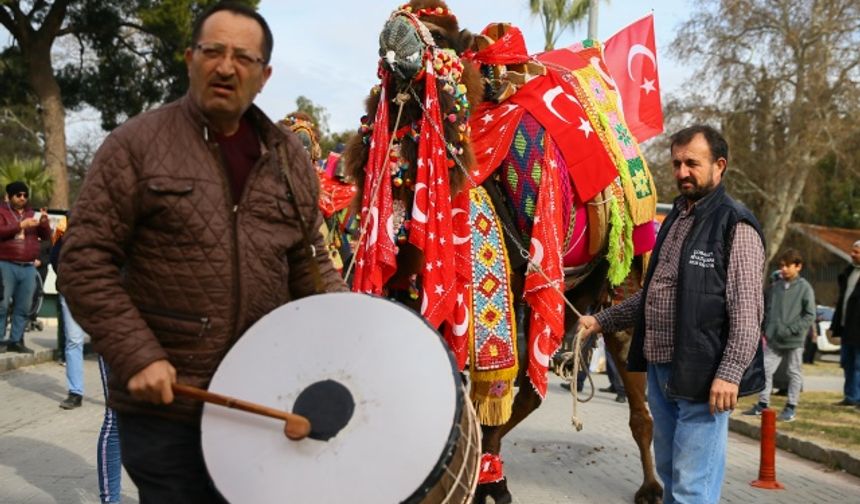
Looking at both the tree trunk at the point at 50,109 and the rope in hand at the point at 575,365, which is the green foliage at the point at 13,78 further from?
the rope in hand at the point at 575,365

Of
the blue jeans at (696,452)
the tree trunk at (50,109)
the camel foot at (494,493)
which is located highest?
the tree trunk at (50,109)

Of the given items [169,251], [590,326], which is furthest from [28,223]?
[169,251]

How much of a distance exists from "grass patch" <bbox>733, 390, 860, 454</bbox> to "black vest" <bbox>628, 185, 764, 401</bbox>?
15.7 ft

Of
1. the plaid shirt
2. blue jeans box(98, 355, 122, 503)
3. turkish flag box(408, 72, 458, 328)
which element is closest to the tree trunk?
blue jeans box(98, 355, 122, 503)

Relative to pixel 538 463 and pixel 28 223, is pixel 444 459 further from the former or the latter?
→ pixel 28 223

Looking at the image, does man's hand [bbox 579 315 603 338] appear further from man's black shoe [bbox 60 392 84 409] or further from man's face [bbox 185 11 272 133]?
man's black shoe [bbox 60 392 84 409]

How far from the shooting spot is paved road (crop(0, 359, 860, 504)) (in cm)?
685

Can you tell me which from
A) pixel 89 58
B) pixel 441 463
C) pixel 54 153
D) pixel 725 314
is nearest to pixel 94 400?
pixel 725 314

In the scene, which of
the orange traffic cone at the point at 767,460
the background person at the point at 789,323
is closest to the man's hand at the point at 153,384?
the orange traffic cone at the point at 767,460

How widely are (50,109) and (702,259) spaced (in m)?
24.8

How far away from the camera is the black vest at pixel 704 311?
4.55 meters

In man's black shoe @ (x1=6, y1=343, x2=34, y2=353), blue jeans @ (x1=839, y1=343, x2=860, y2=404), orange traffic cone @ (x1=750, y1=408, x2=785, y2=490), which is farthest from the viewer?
man's black shoe @ (x1=6, y1=343, x2=34, y2=353)

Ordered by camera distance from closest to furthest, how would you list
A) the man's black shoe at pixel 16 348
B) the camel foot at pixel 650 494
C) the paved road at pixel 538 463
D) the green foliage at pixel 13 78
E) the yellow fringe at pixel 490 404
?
the yellow fringe at pixel 490 404, the camel foot at pixel 650 494, the paved road at pixel 538 463, the man's black shoe at pixel 16 348, the green foliage at pixel 13 78

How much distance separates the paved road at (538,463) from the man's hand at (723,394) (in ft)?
8.03
